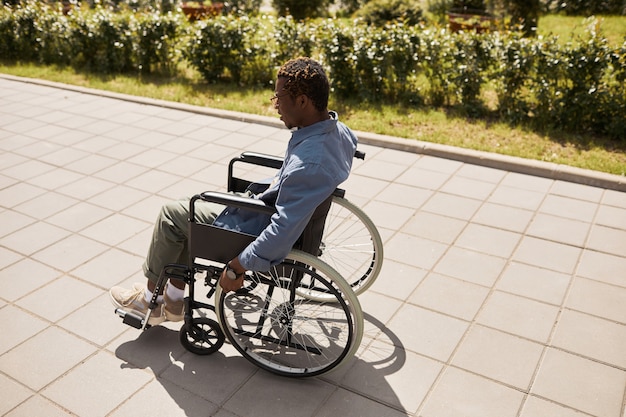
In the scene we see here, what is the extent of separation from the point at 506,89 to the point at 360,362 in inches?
173

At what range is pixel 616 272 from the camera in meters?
3.77

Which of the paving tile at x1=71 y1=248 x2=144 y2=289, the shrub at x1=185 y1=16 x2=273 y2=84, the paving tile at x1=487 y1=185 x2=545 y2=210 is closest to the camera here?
the paving tile at x1=71 y1=248 x2=144 y2=289

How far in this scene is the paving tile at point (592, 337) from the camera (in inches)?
120

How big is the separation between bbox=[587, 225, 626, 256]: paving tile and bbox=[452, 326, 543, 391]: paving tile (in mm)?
1313

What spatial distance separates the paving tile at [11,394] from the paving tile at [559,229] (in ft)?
11.2

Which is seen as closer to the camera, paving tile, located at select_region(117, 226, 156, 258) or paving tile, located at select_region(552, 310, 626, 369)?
paving tile, located at select_region(552, 310, 626, 369)

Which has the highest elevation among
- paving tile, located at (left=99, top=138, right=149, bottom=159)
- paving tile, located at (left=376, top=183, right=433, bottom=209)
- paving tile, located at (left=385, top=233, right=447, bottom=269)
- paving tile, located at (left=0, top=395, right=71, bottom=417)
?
paving tile, located at (left=376, top=183, right=433, bottom=209)

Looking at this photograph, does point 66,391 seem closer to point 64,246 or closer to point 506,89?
point 64,246

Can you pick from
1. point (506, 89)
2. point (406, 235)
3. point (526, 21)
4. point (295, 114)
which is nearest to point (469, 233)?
point (406, 235)

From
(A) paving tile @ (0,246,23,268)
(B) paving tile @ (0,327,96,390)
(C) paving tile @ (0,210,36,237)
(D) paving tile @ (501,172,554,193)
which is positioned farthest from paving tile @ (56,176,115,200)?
(D) paving tile @ (501,172,554,193)

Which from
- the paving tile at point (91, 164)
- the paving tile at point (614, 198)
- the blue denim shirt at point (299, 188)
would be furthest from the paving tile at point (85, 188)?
the paving tile at point (614, 198)

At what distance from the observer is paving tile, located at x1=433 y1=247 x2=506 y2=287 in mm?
3727

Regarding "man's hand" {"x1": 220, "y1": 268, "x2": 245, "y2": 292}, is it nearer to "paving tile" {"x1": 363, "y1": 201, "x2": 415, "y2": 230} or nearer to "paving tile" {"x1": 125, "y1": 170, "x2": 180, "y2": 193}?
"paving tile" {"x1": 363, "y1": 201, "x2": 415, "y2": 230}

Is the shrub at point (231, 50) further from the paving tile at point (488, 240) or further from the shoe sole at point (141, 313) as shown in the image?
the shoe sole at point (141, 313)
